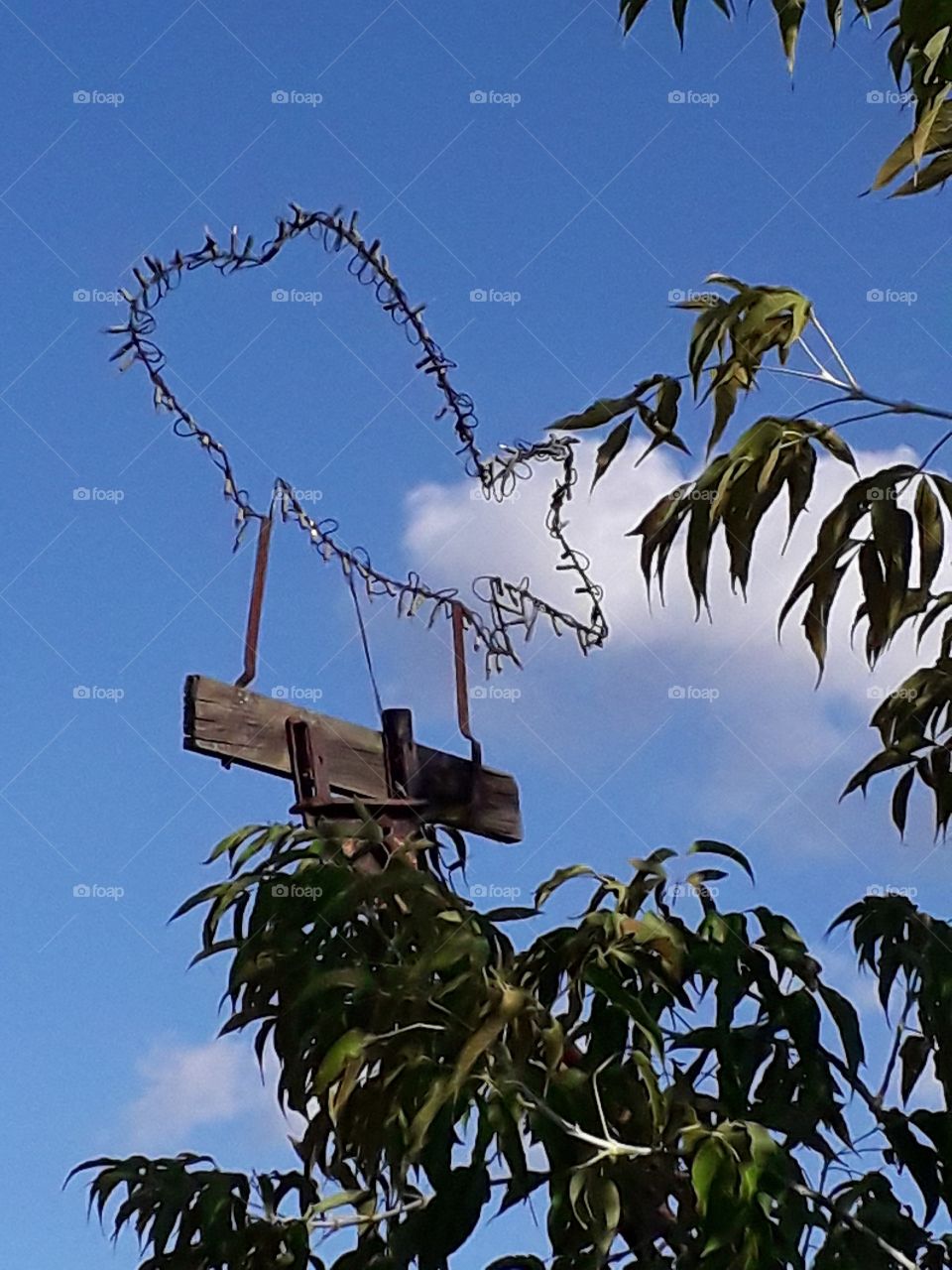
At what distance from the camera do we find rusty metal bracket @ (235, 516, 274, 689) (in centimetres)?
240

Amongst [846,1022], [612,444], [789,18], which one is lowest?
[846,1022]

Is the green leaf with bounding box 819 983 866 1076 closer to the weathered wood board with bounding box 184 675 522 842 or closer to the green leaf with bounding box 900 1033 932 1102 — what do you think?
the green leaf with bounding box 900 1033 932 1102

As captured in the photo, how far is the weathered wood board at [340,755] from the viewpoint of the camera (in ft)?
7.55

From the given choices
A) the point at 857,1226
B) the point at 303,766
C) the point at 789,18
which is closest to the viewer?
the point at 857,1226

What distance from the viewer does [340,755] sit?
251cm

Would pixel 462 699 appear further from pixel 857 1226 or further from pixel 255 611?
pixel 857 1226

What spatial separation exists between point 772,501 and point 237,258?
89cm

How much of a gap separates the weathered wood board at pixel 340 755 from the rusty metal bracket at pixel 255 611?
0.03 meters

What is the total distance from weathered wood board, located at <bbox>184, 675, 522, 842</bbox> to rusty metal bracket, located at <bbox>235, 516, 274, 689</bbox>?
0.11 ft

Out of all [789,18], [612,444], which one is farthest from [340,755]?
[789,18]

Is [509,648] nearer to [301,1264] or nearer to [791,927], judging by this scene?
[791,927]

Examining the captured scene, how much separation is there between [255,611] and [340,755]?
229 millimetres

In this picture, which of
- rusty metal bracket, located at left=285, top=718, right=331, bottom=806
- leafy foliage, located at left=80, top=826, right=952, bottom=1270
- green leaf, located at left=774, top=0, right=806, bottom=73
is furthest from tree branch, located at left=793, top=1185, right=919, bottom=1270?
green leaf, located at left=774, top=0, right=806, bottom=73

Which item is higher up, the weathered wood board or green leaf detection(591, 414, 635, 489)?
green leaf detection(591, 414, 635, 489)
